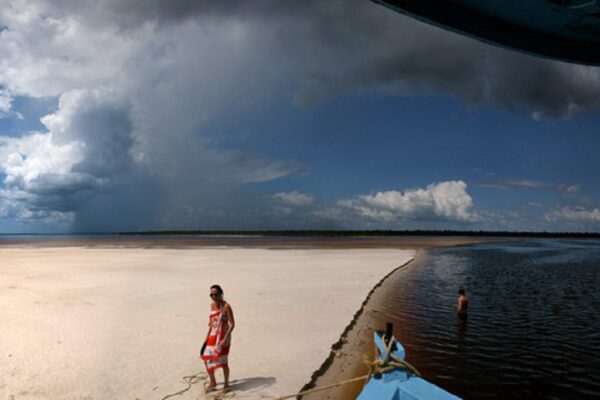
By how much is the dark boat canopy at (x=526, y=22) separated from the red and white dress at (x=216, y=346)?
5322mm

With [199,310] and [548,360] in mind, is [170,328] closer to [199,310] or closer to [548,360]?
[199,310]

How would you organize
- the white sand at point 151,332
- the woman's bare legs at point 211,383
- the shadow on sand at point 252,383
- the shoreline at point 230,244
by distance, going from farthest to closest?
the shoreline at point 230,244, the white sand at point 151,332, the shadow on sand at point 252,383, the woman's bare legs at point 211,383

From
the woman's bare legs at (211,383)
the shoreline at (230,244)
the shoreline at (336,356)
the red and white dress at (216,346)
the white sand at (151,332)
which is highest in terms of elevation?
the red and white dress at (216,346)

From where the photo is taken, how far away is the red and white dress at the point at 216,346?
20.9ft

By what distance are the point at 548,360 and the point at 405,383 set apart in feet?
20.6

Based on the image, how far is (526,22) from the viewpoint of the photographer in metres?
4.51

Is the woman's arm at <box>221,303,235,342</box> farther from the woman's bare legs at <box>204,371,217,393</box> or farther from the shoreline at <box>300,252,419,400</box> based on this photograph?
the shoreline at <box>300,252,419,400</box>

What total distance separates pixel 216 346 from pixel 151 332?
464 centimetres

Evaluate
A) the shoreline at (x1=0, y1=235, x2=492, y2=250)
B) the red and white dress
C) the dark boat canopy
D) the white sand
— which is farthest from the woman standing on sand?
the shoreline at (x1=0, y1=235, x2=492, y2=250)

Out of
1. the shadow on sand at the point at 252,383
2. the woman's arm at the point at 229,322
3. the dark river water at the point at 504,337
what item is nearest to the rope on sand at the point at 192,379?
the shadow on sand at the point at 252,383

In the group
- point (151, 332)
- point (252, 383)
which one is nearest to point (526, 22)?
point (252, 383)

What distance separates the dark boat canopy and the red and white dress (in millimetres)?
5322

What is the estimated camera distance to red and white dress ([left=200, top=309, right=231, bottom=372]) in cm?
638

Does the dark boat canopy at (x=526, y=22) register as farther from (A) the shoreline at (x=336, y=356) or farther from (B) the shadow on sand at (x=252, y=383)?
(B) the shadow on sand at (x=252, y=383)
